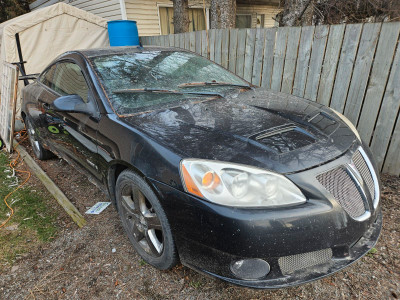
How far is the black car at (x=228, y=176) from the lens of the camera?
145 centimetres

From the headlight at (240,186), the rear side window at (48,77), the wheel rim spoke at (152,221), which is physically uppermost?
the rear side window at (48,77)

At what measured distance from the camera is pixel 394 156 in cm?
309

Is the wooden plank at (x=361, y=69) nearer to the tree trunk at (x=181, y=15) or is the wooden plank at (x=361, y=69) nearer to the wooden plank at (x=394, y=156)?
the wooden plank at (x=394, y=156)

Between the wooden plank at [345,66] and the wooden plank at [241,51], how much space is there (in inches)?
60.9

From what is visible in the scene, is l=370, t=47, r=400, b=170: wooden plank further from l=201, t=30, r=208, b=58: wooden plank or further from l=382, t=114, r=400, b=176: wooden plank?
l=201, t=30, r=208, b=58: wooden plank

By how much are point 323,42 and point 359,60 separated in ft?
1.64

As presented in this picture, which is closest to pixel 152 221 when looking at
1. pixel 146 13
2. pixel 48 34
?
pixel 48 34

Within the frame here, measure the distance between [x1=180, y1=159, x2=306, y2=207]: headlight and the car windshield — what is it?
3.04 feet

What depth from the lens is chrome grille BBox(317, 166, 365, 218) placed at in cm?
153

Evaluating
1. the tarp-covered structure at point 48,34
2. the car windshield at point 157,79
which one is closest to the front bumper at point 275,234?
the car windshield at point 157,79

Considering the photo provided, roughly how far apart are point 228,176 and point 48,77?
Result: 302 centimetres

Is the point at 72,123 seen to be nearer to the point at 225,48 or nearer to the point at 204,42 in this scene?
the point at 225,48

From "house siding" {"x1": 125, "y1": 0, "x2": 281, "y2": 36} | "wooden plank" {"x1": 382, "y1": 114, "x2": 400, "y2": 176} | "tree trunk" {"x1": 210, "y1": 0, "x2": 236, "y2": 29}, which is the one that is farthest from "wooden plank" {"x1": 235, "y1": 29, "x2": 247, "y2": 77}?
"house siding" {"x1": 125, "y1": 0, "x2": 281, "y2": 36}

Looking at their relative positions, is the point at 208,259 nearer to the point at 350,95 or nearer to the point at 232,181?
the point at 232,181
